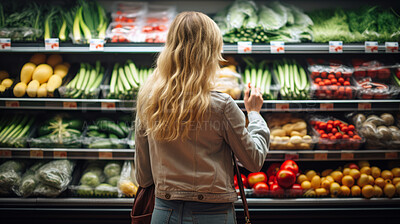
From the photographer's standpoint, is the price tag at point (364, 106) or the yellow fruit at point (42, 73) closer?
the price tag at point (364, 106)

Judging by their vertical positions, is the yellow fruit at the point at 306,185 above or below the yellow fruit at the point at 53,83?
below

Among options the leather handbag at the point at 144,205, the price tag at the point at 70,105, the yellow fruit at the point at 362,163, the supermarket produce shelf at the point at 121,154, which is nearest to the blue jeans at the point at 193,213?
the leather handbag at the point at 144,205

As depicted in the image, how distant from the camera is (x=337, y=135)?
8.90 ft

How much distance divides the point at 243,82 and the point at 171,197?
171 cm

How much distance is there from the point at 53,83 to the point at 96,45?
21.1 inches

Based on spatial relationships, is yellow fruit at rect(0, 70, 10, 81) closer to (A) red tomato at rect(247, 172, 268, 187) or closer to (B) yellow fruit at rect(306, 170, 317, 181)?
(A) red tomato at rect(247, 172, 268, 187)

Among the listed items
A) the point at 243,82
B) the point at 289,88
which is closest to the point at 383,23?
the point at 289,88

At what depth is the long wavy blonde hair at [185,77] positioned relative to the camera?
1.38 metres

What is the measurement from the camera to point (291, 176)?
2.58 meters

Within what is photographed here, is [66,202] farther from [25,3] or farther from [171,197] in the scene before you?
[25,3]

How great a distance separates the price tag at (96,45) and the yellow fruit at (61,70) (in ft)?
1.59

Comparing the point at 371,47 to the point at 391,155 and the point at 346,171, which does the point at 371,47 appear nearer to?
the point at 391,155

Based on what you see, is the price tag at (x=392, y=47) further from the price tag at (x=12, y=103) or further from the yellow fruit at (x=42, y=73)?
the price tag at (x=12, y=103)

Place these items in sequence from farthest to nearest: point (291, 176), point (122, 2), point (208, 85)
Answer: point (122, 2) → point (291, 176) → point (208, 85)
